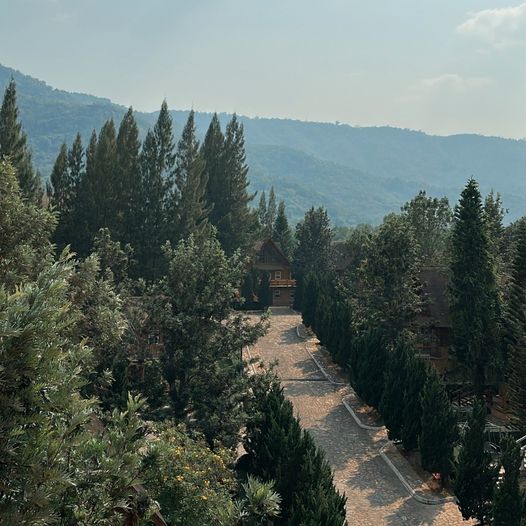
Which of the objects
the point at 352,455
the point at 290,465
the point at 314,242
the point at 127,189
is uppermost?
the point at 127,189

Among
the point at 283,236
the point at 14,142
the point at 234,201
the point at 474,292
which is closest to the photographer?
the point at 474,292

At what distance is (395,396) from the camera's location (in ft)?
88.4

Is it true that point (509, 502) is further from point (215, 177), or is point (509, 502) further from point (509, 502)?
point (215, 177)

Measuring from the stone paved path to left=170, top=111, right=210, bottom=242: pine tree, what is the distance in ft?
46.3

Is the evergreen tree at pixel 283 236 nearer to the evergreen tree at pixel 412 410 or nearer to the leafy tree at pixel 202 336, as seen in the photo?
the evergreen tree at pixel 412 410

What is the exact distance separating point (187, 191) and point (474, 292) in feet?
93.1

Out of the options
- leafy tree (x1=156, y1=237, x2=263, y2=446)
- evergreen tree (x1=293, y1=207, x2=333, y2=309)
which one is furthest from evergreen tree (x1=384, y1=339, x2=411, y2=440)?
evergreen tree (x1=293, y1=207, x2=333, y2=309)

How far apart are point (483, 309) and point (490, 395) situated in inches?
230

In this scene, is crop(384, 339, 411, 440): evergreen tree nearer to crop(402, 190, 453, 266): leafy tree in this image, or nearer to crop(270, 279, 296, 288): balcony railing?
crop(402, 190, 453, 266): leafy tree

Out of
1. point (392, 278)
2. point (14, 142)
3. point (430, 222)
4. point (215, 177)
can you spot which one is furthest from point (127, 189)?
point (430, 222)

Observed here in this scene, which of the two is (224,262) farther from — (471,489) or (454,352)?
(454,352)

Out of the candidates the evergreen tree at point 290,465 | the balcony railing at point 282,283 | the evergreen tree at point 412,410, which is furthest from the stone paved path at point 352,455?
the balcony railing at point 282,283

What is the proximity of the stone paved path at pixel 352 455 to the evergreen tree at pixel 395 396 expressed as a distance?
156 centimetres

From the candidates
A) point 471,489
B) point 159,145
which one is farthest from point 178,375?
point 159,145
